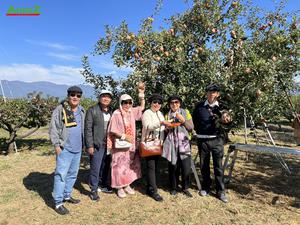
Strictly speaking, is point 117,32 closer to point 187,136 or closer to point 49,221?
point 187,136

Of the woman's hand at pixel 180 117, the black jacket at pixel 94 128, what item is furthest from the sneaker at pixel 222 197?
the black jacket at pixel 94 128

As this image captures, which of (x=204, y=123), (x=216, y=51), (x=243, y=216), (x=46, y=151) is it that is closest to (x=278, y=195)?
(x=243, y=216)

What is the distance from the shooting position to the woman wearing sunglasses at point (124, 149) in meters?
4.86

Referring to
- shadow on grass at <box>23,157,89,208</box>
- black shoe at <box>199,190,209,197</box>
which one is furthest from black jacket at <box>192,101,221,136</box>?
shadow on grass at <box>23,157,89,208</box>

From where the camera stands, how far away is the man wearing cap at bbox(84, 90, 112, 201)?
4.72 metres

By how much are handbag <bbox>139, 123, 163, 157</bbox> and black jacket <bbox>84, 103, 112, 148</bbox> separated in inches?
29.7

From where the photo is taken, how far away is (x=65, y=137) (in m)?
4.29

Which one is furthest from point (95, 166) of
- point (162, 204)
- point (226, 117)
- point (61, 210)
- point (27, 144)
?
point (27, 144)

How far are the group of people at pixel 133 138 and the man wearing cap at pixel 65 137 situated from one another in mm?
16

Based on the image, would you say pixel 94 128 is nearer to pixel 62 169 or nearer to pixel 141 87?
pixel 62 169

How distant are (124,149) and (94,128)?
686 millimetres

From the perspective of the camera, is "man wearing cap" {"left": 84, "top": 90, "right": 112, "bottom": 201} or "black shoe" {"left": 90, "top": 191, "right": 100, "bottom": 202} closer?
"man wearing cap" {"left": 84, "top": 90, "right": 112, "bottom": 201}

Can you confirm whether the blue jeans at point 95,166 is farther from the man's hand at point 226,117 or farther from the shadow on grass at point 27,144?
the shadow on grass at point 27,144

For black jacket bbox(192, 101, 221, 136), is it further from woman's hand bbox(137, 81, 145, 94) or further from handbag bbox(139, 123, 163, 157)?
woman's hand bbox(137, 81, 145, 94)
